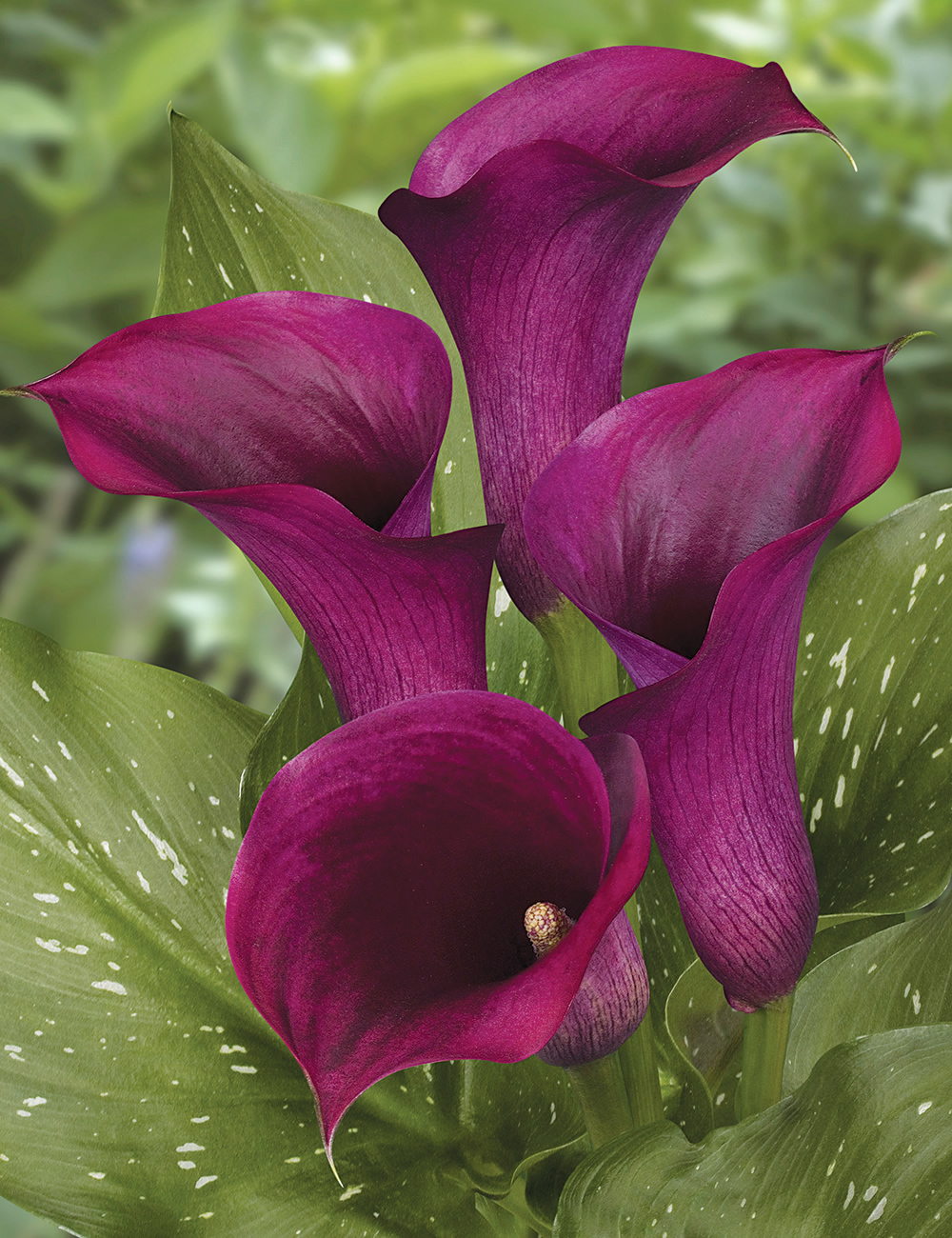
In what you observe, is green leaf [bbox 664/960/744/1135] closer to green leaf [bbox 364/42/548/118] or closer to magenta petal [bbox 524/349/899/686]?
magenta petal [bbox 524/349/899/686]

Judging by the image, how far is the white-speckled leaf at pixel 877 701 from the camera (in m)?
0.34

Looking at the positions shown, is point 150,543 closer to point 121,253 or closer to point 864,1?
point 121,253

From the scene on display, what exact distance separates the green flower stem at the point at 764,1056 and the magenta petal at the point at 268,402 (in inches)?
5.2

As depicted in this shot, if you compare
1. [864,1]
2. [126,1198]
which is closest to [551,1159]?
[126,1198]

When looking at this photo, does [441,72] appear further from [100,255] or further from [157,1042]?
[157,1042]

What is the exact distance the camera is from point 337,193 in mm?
1407

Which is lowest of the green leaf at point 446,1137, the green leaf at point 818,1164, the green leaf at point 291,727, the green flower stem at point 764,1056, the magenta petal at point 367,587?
the green leaf at point 818,1164

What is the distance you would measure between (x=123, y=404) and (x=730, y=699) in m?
0.13

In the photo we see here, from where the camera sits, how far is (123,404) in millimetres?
254

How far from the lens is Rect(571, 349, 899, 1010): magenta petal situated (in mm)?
236

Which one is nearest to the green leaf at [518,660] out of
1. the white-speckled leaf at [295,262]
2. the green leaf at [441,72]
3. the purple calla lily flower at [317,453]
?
the white-speckled leaf at [295,262]

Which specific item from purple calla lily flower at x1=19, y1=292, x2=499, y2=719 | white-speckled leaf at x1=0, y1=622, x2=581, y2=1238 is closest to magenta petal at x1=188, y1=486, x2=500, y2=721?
purple calla lily flower at x1=19, y1=292, x2=499, y2=719

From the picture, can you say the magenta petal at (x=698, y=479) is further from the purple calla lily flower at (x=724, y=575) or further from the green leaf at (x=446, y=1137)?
the green leaf at (x=446, y=1137)

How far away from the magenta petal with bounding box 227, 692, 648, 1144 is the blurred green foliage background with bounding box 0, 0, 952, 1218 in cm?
95
